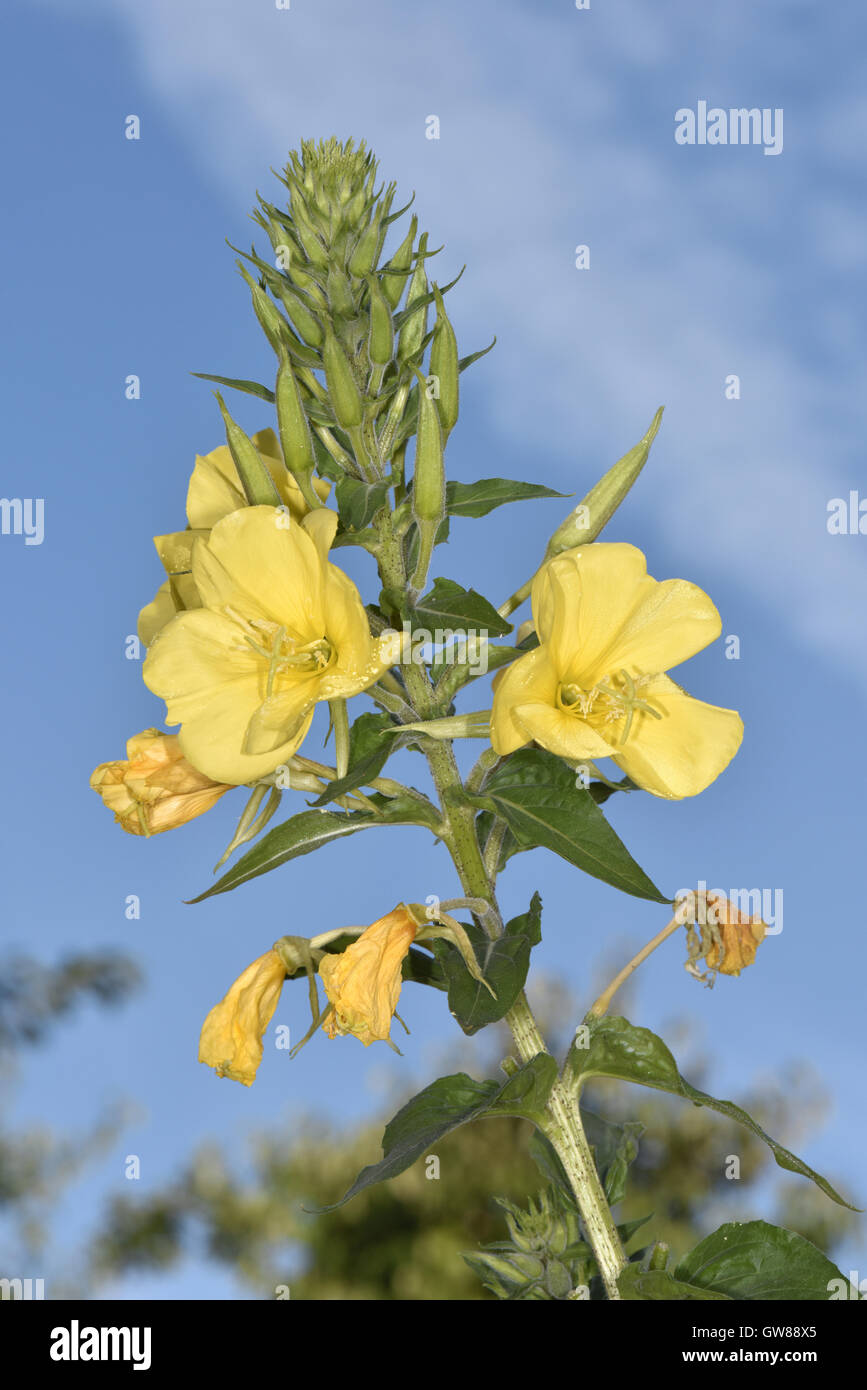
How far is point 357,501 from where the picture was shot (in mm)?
1938

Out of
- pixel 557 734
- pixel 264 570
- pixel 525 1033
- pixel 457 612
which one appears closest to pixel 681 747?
pixel 557 734

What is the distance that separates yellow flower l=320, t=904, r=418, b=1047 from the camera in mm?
1936

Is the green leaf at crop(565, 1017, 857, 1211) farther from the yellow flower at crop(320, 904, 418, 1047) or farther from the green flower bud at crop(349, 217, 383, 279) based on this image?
the green flower bud at crop(349, 217, 383, 279)

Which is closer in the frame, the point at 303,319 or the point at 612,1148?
the point at 303,319

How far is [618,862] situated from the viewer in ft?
6.00

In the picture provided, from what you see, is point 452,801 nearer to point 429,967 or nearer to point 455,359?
point 429,967

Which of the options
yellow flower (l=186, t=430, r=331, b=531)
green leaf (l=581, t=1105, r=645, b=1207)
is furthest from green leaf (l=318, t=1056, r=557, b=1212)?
yellow flower (l=186, t=430, r=331, b=531)

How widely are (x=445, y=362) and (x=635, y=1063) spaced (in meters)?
1.21

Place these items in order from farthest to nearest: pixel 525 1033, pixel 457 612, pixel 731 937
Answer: pixel 731 937, pixel 525 1033, pixel 457 612

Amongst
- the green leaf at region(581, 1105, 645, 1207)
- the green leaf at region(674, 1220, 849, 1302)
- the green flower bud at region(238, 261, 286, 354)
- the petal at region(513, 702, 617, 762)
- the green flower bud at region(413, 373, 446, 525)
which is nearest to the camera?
the petal at region(513, 702, 617, 762)

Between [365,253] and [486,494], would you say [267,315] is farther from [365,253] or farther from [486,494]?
[486,494]

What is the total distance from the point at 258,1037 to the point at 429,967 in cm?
32

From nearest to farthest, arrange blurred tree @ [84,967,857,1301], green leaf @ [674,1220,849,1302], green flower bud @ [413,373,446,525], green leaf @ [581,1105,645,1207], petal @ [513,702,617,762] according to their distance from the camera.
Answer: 1. petal @ [513,702,617,762]
2. green flower bud @ [413,373,446,525]
3. green leaf @ [674,1220,849,1302]
4. green leaf @ [581,1105,645,1207]
5. blurred tree @ [84,967,857,1301]
